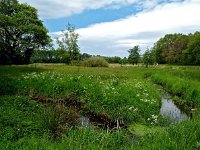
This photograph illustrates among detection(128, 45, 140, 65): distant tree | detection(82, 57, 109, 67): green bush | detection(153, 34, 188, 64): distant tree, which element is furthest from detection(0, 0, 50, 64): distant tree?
detection(153, 34, 188, 64): distant tree

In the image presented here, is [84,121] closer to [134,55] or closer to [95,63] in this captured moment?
[95,63]

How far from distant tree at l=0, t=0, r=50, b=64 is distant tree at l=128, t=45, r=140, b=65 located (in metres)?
46.6

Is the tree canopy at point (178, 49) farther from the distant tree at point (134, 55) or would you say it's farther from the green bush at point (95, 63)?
the green bush at point (95, 63)

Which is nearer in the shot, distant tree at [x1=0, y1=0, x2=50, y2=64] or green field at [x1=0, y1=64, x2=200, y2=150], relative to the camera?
green field at [x1=0, y1=64, x2=200, y2=150]

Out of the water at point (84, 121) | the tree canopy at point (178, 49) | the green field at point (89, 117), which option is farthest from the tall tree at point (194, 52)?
the water at point (84, 121)

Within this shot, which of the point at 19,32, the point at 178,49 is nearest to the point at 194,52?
the point at 178,49

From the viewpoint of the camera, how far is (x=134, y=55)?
111 meters

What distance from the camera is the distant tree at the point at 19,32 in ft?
211

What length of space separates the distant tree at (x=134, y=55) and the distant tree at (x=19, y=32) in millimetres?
46607

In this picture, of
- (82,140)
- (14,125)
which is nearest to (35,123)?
(14,125)

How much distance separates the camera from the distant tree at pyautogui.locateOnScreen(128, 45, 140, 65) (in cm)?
11069

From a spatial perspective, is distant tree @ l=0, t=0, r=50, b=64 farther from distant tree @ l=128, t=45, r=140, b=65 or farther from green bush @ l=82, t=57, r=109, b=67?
distant tree @ l=128, t=45, r=140, b=65

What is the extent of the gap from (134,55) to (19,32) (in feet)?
168

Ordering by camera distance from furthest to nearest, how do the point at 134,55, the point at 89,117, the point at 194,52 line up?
the point at 134,55 < the point at 194,52 < the point at 89,117
